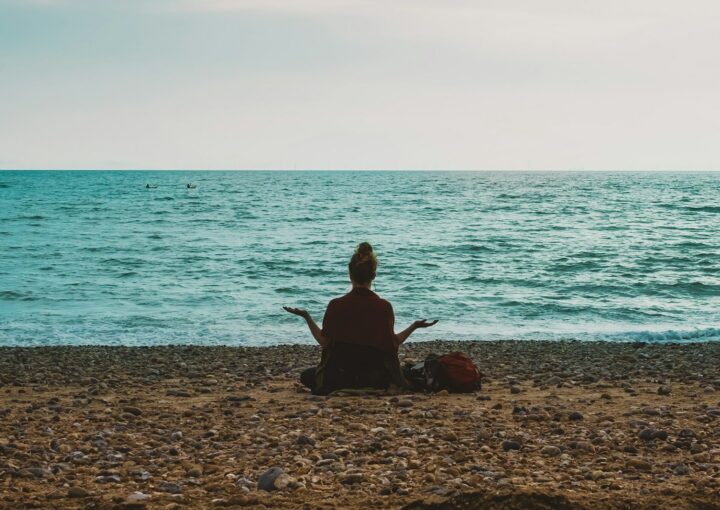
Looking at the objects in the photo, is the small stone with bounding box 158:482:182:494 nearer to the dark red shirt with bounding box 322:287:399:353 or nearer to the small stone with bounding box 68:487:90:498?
the small stone with bounding box 68:487:90:498

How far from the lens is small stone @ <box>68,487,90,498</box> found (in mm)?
5413

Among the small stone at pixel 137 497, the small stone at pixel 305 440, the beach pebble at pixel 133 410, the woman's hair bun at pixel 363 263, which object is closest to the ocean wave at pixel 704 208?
the woman's hair bun at pixel 363 263

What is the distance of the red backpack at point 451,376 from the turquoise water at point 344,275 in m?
8.67

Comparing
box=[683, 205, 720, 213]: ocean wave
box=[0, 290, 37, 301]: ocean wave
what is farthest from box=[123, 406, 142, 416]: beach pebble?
box=[683, 205, 720, 213]: ocean wave

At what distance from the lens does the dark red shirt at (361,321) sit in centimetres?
923

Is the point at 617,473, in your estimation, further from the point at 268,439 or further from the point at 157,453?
the point at 157,453

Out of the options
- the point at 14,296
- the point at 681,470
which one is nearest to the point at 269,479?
the point at 681,470

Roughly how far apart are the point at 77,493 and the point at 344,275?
23.6 metres

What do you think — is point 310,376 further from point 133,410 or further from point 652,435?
point 652,435

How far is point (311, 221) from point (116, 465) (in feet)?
153

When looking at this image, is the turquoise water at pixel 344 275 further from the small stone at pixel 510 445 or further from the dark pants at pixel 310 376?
the small stone at pixel 510 445

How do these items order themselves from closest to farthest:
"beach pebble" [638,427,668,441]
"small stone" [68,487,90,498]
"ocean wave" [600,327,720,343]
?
1. "small stone" [68,487,90,498]
2. "beach pebble" [638,427,668,441]
3. "ocean wave" [600,327,720,343]

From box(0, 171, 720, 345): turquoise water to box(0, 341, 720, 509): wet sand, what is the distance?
26.5 feet

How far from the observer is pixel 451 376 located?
9.77m
